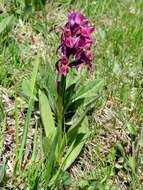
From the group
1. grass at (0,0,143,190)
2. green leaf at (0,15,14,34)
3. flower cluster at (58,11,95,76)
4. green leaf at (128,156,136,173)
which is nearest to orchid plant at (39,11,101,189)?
flower cluster at (58,11,95,76)

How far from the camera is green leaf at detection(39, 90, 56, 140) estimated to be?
8.15 feet

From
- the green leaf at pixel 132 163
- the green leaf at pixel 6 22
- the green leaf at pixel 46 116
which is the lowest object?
the green leaf at pixel 132 163

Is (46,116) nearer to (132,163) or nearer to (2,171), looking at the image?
(2,171)

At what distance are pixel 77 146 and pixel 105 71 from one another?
0.77 metres

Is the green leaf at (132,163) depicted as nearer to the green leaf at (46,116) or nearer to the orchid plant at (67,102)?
the orchid plant at (67,102)

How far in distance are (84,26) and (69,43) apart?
A: 119 mm

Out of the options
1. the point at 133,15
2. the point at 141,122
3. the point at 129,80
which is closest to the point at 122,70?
the point at 129,80

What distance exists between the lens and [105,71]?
314 centimetres

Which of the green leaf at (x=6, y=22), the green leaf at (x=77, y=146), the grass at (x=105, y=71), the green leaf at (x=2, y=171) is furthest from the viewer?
the green leaf at (x=6, y=22)

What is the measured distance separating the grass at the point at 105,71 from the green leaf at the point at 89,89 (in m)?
0.12

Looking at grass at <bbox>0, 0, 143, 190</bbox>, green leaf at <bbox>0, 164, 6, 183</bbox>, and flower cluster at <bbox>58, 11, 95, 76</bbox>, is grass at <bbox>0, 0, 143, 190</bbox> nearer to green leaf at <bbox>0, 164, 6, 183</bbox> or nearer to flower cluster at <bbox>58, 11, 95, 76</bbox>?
green leaf at <bbox>0, 164, 6, 183</bbox>

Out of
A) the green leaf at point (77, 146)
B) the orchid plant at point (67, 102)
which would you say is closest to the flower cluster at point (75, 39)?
the orchid plant at point (67, 102)

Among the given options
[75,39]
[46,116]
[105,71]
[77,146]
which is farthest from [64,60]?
[105,71]

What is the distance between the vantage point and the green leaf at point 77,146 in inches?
97.4
